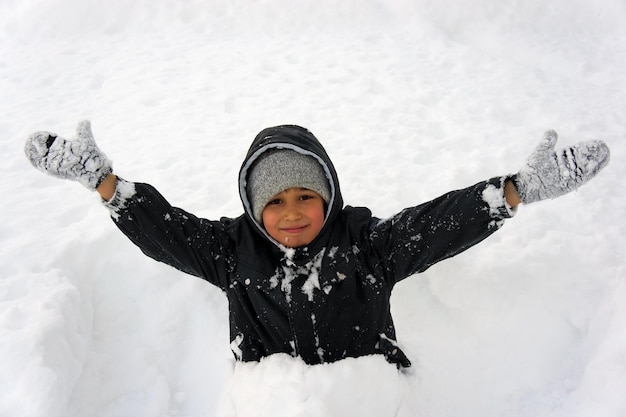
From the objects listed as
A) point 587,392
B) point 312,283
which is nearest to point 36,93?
point 312,283

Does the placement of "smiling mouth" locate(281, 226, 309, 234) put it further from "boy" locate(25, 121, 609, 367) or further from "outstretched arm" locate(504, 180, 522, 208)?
"outstretched arm" locate(504, 180, 522, 208)

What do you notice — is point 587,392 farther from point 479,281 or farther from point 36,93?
point 36,93

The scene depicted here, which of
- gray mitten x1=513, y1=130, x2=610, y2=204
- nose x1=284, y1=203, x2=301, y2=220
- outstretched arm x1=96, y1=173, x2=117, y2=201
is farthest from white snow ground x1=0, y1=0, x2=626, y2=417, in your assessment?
gray mitten x1=513, y1=130, x2=610, y2=204

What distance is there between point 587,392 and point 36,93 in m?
4.16

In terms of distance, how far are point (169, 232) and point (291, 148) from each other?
1.75ft

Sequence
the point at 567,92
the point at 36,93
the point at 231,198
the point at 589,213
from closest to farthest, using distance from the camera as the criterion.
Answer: the point at 589,213
the point at 231,198
the point at 567,92
the point at 36,93

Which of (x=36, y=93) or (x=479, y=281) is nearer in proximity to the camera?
(x=479, y=281)

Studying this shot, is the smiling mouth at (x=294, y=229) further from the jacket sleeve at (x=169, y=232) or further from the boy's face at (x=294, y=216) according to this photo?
the jacket sleeve at (x=169, y=232)

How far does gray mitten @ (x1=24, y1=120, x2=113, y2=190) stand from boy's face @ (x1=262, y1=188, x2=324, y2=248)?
582mm

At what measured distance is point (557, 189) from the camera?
1.52 meters

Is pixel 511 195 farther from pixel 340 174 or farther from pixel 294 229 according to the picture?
pixel 340 174

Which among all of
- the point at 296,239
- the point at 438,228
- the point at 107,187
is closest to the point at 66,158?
the point at 107,187

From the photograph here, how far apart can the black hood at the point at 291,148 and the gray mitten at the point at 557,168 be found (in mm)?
607

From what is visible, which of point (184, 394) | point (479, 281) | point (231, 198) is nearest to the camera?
point (184, 394)
